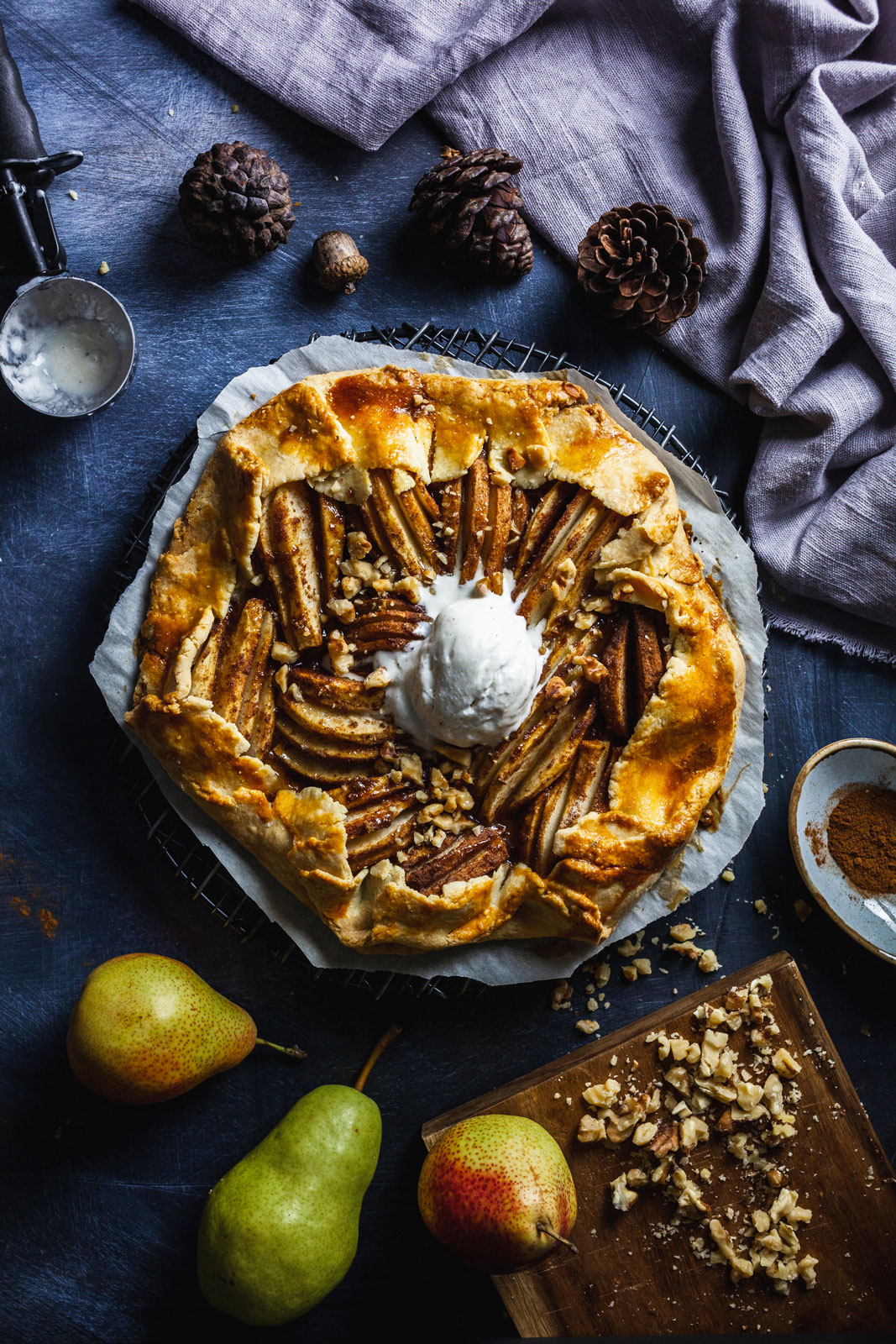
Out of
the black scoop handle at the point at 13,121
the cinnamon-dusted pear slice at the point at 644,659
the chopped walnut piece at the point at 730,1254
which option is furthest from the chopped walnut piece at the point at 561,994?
the black scoop handle at the point at 13,121

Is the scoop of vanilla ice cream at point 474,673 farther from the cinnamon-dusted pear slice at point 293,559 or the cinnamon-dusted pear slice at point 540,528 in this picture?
the cinnamon-dusted pear slice at point 293,559

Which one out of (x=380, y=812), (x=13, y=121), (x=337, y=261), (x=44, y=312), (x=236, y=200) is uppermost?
(x=13, y=121)

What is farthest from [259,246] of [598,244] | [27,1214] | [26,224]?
[27,1214]

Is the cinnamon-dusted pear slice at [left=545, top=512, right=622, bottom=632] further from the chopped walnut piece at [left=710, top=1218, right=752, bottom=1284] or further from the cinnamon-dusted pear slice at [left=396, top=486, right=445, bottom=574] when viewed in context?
the chopped walnut piece at [left=710, top=1218, right=752, bottom=1284]

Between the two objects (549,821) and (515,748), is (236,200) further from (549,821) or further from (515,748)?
(549,821)

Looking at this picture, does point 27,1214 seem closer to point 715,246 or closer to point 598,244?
point 598,244

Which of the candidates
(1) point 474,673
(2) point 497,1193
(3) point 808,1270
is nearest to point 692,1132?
(3) point 808,1270
